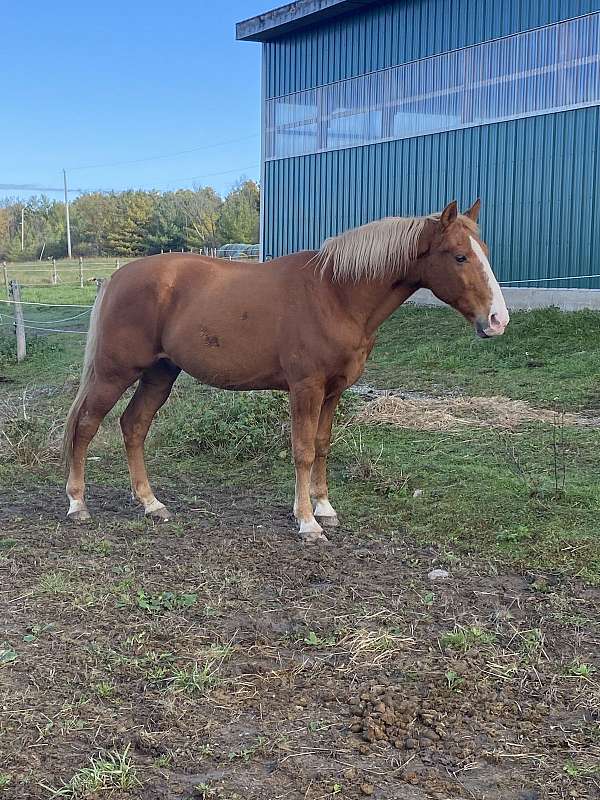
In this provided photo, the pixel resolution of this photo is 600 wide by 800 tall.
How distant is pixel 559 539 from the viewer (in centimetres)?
473

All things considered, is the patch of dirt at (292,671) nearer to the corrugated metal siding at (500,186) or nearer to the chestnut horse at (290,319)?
the chestnut horse at (290,319)

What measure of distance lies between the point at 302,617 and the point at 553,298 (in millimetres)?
11727

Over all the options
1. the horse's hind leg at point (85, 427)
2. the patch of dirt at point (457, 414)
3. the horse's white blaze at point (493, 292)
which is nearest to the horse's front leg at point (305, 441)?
the horse's white blaze at point (493, 292)

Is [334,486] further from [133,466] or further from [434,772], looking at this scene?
[434,772]

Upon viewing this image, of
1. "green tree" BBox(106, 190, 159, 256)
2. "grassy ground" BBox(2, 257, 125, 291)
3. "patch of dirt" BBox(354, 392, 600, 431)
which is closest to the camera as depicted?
"patch of dirt" BBox(354, 392, 600, 431)

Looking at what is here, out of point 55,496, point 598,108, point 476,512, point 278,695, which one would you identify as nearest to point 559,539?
point 476,512

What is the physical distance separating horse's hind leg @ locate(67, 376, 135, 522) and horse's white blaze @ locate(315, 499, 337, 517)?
1.52m

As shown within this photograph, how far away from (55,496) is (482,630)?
359cm

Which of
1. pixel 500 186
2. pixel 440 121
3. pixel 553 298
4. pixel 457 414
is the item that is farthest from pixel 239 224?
pixel 457 414

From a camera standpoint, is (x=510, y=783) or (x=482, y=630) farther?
(x=482, y=630)

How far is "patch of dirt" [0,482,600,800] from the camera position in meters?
2.64

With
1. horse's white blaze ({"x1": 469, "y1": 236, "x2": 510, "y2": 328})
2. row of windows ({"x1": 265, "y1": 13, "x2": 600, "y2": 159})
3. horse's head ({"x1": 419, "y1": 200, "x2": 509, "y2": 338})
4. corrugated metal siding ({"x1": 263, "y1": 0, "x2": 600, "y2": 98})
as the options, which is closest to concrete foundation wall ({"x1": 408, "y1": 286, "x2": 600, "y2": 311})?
row of windows ({"x1": 265, "y1": 13, "x2": 600, "y2": 159})

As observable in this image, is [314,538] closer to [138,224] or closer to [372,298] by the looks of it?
[372,298]

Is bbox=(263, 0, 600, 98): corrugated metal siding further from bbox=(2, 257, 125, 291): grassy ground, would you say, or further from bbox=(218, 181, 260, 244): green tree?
bbox=(218, 181, 260, 244): green tree
